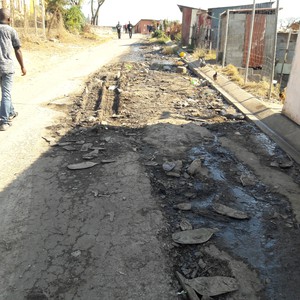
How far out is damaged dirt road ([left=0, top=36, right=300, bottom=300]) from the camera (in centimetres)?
240

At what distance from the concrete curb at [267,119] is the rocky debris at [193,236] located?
7.75 ft

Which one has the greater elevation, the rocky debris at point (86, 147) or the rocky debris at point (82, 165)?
the rocky debris at point (86, 147)

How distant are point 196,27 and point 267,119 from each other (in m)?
18.2

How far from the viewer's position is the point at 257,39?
48.7 feet

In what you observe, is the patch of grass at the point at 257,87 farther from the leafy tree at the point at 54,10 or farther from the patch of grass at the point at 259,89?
the leafy tree at the point at 54,10

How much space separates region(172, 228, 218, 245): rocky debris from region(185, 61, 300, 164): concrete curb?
7.75ft

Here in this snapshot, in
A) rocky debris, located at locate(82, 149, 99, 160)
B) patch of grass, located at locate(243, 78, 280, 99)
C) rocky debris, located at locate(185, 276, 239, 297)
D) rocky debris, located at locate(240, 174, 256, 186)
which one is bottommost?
rocky debris, located at locate(185, 276, 239, 297)

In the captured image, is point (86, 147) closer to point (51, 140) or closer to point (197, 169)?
point (51, 140)

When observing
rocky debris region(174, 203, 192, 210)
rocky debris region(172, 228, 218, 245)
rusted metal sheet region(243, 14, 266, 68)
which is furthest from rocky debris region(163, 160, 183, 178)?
rusted metal sheet region(243, 14, 266, 68)

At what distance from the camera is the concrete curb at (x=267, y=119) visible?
533 centimetres

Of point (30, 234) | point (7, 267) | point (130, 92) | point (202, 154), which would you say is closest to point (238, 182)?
point (202, 154)

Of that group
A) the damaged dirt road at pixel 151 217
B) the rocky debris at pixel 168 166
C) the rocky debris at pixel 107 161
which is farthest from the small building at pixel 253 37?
the rocky debris at pixel 107 161

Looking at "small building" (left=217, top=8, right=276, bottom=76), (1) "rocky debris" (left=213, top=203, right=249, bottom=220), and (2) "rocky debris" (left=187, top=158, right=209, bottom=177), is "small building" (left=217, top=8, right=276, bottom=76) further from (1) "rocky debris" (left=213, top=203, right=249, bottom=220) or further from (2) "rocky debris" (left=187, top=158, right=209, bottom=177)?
(1) "rocky debris" (left=213, top=203, right=249, bottom=220)

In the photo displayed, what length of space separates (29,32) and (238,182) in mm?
19458
